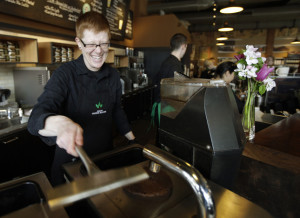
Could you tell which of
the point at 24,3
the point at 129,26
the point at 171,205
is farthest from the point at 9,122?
the point at 129,26

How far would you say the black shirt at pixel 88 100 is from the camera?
47.9 inches

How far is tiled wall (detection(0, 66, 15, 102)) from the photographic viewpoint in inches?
104

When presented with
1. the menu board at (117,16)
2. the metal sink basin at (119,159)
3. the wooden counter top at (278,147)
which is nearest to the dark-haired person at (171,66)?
the wooden counter top at (278,147)

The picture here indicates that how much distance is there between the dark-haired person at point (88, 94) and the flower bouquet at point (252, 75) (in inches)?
36.3

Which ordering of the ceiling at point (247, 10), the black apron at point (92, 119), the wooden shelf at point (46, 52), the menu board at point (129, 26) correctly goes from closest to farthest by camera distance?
the black apron at point (92, 119) → the wooden shelf at point (46, 52) → the menu board at point (129, 26) → the ceiling at point (247, 10)

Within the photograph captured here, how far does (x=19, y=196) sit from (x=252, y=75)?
1510 millimetres

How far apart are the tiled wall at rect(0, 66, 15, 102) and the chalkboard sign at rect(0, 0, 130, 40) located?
2.29 feet

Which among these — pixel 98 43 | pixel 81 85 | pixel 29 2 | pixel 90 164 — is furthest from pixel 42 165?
pixel 90 164

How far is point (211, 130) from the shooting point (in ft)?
2.58

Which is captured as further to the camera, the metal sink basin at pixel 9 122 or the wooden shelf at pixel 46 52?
the wooden shelf at pixel 46 52

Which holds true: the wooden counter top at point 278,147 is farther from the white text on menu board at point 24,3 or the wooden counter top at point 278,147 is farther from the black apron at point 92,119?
the white text on menu board at point 24,3

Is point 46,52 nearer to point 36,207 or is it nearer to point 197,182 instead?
point 36,207

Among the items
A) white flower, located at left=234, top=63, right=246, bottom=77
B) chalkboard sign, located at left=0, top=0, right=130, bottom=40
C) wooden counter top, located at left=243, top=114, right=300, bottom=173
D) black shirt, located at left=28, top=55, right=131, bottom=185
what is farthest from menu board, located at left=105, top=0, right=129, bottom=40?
wooden counter top, located at left=243, top=114, right=300, bottom=173

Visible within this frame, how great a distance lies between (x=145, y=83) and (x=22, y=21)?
150 inches
